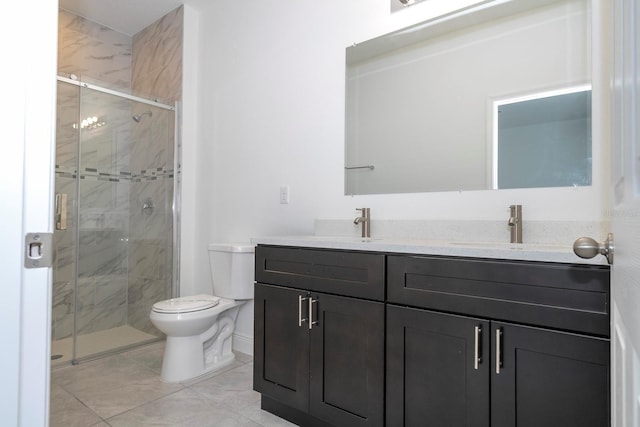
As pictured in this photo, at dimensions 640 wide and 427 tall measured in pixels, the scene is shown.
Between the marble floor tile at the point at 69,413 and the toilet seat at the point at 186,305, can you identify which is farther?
the toilet seat at the point at 186,305

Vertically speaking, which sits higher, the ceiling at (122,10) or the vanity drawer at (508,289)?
the ceiling at (122,10)

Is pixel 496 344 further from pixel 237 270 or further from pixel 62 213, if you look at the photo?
pixel 237 270

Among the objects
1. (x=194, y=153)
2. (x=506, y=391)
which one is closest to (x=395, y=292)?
(x=506, y=391)

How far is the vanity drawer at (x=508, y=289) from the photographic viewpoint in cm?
106

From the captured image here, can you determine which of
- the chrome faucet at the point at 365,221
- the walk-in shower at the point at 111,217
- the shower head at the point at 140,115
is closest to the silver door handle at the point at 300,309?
the chrome faucet at the point at 365,221

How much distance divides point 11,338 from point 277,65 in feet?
7.33

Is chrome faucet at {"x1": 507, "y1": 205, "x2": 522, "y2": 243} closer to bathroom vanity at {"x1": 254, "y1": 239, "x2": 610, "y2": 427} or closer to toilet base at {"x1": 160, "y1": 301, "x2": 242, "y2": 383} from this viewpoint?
bathroom vanity at {"x1": 254, "y1": 239, "x2": 610, "y2": 427}

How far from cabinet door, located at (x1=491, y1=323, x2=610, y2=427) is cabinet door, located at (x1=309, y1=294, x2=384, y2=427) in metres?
0.41

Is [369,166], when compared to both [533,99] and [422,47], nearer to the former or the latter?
[422,47]

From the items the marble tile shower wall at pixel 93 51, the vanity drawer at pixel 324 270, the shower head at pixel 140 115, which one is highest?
the marble tile shower wall at pixel 93 51

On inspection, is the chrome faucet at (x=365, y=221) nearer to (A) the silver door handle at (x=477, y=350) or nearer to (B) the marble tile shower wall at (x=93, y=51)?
(A) the silver door handle at (x=477, y=350)

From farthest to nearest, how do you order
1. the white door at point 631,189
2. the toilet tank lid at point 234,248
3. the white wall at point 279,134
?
1. the toilet tank lid at point 234,248
2. the white wall at point 279,134
3. the white door at point 631,189

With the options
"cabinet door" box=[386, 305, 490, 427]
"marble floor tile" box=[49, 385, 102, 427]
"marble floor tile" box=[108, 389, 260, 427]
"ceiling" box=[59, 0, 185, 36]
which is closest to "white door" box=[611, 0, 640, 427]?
"cabinet door" box=[386, 305, 490, 427]

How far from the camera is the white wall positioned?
6.38ft
